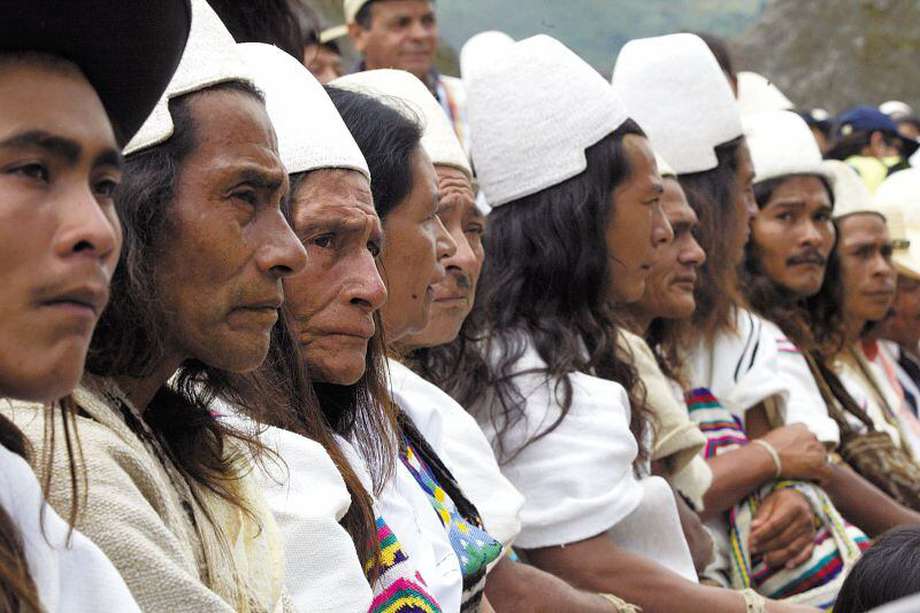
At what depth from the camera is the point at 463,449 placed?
12.0 feet

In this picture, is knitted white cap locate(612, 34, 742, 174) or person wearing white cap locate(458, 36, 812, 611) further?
knitted white cap locate(612, 34, 742, 174)

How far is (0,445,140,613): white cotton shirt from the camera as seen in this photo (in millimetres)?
1771

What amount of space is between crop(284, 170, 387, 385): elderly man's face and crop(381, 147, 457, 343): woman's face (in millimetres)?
343

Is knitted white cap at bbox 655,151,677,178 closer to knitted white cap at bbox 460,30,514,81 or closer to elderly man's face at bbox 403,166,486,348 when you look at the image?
elderly man's face at bbox 403,166,486,348

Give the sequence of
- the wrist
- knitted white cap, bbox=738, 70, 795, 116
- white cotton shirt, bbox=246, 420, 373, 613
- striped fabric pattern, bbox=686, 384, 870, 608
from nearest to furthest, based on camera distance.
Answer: white cotton shirt, bbox=246, 420, 373, 613 < striped fabric pattern, bbox=686, 384, 870, 608 < the wrist < knitted white cap, bbox=738, 70, 795, 116

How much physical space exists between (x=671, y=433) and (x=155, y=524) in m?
2.62

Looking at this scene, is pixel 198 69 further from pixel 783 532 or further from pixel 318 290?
pixel 783 532

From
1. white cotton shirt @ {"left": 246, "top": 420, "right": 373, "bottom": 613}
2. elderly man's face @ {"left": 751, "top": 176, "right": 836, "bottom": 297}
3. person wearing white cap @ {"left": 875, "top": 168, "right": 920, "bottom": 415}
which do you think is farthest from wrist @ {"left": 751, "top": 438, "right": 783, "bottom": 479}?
white cotton shirt @ {"left": 246, "top": 420, "right": 373, "bottom": 613}

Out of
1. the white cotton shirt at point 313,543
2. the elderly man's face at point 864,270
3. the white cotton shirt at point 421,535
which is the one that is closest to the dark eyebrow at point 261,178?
the white cotton shirt at point 313,543

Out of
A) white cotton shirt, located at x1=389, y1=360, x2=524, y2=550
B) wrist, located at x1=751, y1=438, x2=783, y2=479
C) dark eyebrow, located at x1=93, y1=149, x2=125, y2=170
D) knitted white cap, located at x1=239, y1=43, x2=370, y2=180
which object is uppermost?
dark eyebrow, located at x1=93, y1=149, x2=125, y2=170

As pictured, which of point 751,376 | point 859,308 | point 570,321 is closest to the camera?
point 570,321

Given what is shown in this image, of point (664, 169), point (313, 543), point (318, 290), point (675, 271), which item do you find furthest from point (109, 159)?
point (664, 169)

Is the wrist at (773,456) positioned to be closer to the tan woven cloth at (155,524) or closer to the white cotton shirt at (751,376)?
the white cotton shirt at (751,376)

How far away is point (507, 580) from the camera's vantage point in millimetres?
3723
